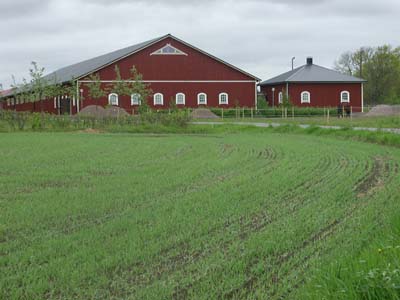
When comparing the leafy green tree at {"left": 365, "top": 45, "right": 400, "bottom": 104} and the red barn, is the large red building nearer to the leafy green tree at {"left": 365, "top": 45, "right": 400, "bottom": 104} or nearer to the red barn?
the red barn

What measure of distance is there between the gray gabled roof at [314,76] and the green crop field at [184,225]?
1685 inches

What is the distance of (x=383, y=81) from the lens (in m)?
78.1

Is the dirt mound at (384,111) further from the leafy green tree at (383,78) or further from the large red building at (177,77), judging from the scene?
the leafy green tree at (383,78)

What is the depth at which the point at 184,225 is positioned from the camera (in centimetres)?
738

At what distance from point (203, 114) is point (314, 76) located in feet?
43.1

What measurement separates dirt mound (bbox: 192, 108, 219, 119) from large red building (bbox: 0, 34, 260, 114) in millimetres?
3596

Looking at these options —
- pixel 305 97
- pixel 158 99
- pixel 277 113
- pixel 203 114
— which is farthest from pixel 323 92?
pixel 158 99

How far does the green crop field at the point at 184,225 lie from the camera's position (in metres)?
5.25

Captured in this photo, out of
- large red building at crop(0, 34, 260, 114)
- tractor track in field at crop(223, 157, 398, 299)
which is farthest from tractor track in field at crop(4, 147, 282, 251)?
large red building at crop(0, 34, 260, 114)

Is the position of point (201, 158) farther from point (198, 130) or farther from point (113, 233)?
point (198, 130)

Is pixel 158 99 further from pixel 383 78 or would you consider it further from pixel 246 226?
pixel 246 226

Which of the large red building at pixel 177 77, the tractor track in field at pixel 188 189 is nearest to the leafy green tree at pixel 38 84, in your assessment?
the large red building at pixel 177 77

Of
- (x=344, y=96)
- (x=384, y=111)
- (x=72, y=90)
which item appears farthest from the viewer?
(x=344, y=96)

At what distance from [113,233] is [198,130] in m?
26.7
